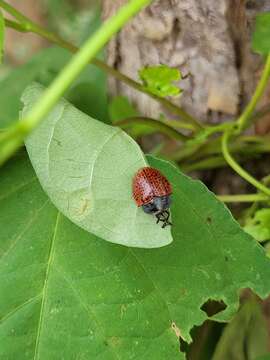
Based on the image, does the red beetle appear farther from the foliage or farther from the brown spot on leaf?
the brown spot on leaf

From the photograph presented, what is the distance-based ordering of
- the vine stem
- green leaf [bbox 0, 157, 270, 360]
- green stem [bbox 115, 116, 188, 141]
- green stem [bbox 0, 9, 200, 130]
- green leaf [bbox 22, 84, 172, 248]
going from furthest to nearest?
green stem [bbox 115, 116, 188, 141] → green stem [bbox 0, 9, 200, 130] → green leaf [bbox 0, 157, 270, 360] → green leaf [bbox 22, 84, 172, 248] → the vine stem

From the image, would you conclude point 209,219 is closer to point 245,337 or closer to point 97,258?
point 97,258

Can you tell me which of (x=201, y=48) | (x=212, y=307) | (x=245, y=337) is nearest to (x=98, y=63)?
(x=201, y=48)

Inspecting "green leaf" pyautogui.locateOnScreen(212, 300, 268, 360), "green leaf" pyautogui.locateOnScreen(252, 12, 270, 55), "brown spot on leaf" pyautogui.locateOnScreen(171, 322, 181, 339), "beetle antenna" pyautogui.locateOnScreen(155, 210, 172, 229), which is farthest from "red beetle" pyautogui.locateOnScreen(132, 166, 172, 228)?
"green leaf" pyautogui.locateOnScreen(212, 300, 268, 360)

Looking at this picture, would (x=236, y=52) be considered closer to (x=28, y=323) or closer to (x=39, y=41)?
(x=28, y=323)

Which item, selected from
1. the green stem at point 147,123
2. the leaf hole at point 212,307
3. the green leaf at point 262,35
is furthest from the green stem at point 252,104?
the leaf hole at point 212,307

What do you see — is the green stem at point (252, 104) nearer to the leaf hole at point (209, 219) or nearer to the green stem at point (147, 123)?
the green stem at point (147, 123)
